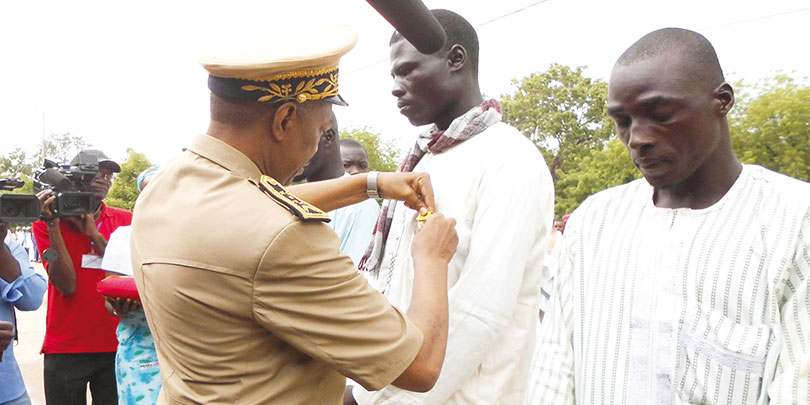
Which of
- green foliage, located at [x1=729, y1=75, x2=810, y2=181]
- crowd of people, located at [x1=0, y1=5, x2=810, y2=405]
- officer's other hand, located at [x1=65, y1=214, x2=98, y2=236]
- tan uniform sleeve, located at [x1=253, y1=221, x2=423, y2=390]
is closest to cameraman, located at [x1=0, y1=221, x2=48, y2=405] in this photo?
officer's other hand, located at [x1=65, y1=214, x2=98, y2=236]

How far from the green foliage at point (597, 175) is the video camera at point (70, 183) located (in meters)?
23.8

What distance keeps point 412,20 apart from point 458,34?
1329 millimetres

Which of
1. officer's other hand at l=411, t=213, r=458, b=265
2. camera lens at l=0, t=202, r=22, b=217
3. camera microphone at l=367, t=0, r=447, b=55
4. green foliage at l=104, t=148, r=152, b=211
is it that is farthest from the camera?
green foliage at l=104, t=148, r=152, b=211

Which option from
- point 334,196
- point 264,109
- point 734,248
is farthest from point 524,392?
point 264,109

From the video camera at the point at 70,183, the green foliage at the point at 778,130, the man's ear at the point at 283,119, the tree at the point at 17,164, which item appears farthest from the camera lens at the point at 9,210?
the tree at the point at 17,164

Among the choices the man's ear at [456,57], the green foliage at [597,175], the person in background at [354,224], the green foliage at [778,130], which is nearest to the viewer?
the man's ear at [456,57]

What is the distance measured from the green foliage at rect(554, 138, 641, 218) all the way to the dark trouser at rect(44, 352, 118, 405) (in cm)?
2395

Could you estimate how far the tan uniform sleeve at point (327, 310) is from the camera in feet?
4.83

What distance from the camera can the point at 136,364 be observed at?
367 centimetres

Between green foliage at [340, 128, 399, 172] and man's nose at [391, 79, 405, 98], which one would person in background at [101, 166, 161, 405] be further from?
green foliage at [340, 128, 399, 172]

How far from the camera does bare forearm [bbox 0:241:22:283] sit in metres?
3.85

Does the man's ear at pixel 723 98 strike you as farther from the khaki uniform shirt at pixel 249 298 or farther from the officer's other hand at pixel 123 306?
the officer's other hand at pixel 123 306

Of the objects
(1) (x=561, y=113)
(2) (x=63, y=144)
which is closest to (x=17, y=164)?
(2) (x=63, y=144)

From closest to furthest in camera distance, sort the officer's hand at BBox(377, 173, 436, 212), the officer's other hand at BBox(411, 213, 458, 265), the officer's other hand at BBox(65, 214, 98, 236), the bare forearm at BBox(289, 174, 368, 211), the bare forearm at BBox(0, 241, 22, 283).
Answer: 1. the officer's other hand at BBox(411, 213, 458, 265)
2. the officer's hand at BBox(377, 173, 436, 212)
3. the bare forearm at BBox(289, 174, 368, 211)
4. the bare forearm at BBox(0, 241, 22, 283)
5. the officer's other hand at BBox(65, 214, 98, 236)
